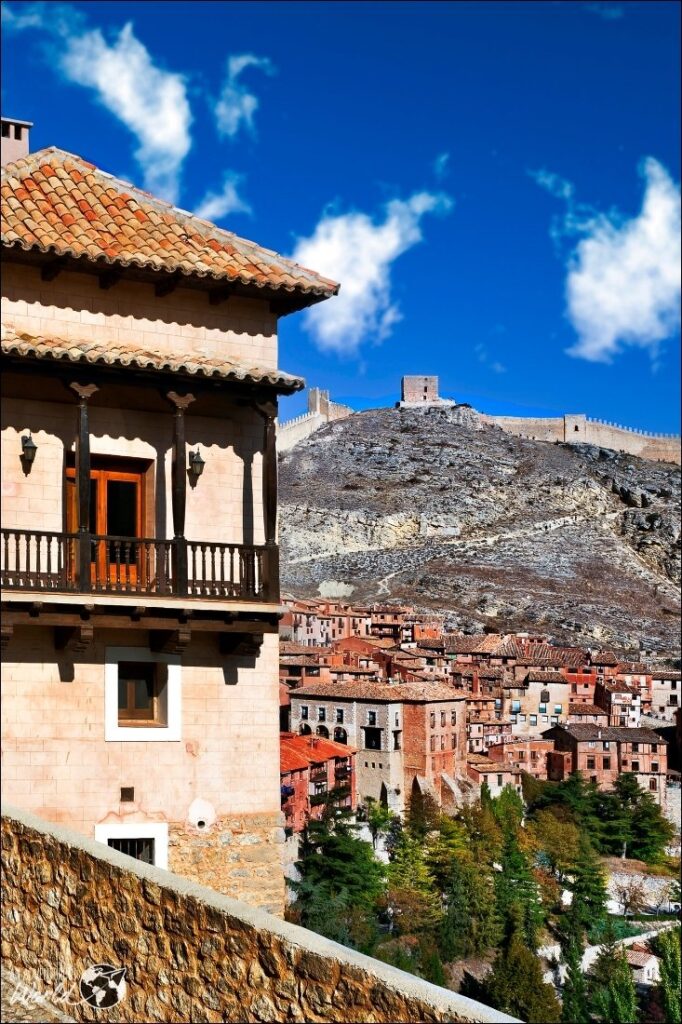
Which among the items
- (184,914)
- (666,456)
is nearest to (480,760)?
(184,914)

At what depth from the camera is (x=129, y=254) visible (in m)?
10.8

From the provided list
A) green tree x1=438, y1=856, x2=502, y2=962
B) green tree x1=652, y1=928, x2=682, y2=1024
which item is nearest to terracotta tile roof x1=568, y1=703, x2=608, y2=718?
green tree x1=438, y1=856, x2=502, y2=962

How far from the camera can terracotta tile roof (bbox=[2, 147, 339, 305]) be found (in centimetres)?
1069

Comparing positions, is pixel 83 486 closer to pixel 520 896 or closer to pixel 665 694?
pixel 520 896

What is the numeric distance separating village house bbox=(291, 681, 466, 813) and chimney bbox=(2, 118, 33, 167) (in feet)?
170

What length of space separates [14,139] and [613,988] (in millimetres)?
43237

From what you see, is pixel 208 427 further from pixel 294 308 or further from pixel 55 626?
pixel 55 626

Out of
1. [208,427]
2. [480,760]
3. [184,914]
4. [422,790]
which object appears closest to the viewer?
[184,914]

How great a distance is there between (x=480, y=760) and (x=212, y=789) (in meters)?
62.9

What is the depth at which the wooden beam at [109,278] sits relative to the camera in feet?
35.4

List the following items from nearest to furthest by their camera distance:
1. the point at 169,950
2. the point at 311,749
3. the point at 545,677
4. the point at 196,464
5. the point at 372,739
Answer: the point at 169,950
the point at 196,464
the point at 311,749
the point at 372,739
the point at 545,677

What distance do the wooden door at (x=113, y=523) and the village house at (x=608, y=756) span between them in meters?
68.3

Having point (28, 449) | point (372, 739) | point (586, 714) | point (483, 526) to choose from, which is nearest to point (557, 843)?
point (372, 739)

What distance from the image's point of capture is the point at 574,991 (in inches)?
1907
